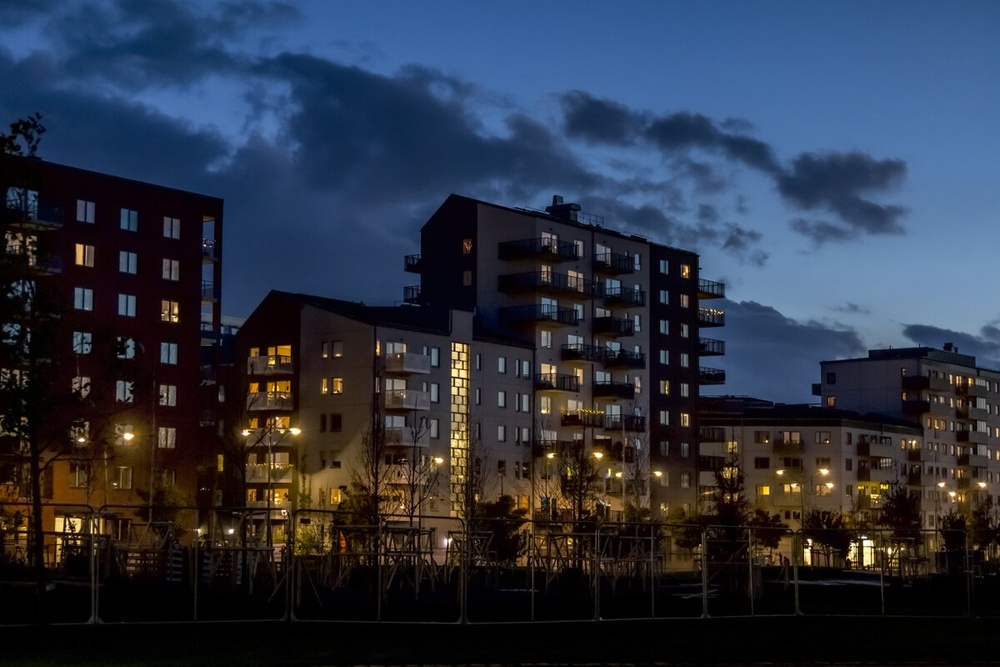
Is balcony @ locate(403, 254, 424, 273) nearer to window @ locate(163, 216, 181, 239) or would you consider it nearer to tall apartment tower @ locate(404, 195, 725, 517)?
tall apartment tower @ locate(404, 195, 725, 517)

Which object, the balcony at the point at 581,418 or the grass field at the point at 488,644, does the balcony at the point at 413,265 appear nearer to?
the balcony at the point at 581,418

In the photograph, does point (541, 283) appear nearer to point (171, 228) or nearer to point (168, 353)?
point (171, 228)

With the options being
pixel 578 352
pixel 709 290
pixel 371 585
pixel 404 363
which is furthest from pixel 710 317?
pixel 371 585

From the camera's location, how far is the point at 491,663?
86.6ft

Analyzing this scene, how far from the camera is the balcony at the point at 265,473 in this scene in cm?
10431

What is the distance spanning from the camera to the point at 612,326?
126 meters

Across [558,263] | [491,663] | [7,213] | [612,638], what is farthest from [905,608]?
[558,263]

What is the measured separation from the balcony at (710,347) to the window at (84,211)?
202 ft

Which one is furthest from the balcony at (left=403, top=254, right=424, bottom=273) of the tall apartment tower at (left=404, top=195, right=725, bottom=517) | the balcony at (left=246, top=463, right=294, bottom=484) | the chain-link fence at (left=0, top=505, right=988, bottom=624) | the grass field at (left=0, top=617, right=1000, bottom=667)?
the grass field at (left=0, top=617, right=1000, bottom=667)

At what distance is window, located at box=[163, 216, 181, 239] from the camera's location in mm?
102562

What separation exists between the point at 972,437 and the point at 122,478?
120 meters

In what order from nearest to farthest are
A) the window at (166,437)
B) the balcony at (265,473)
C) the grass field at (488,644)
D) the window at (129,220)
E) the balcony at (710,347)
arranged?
the grass field at (488,644)
the window at (129,220)
the window at (166,437)
the balcony at (265,473)
the balcony at (710,347)

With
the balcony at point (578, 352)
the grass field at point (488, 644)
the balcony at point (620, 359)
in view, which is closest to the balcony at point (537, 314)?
the balcony at point (578, 352)

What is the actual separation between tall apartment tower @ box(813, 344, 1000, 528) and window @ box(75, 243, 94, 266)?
102 metres
